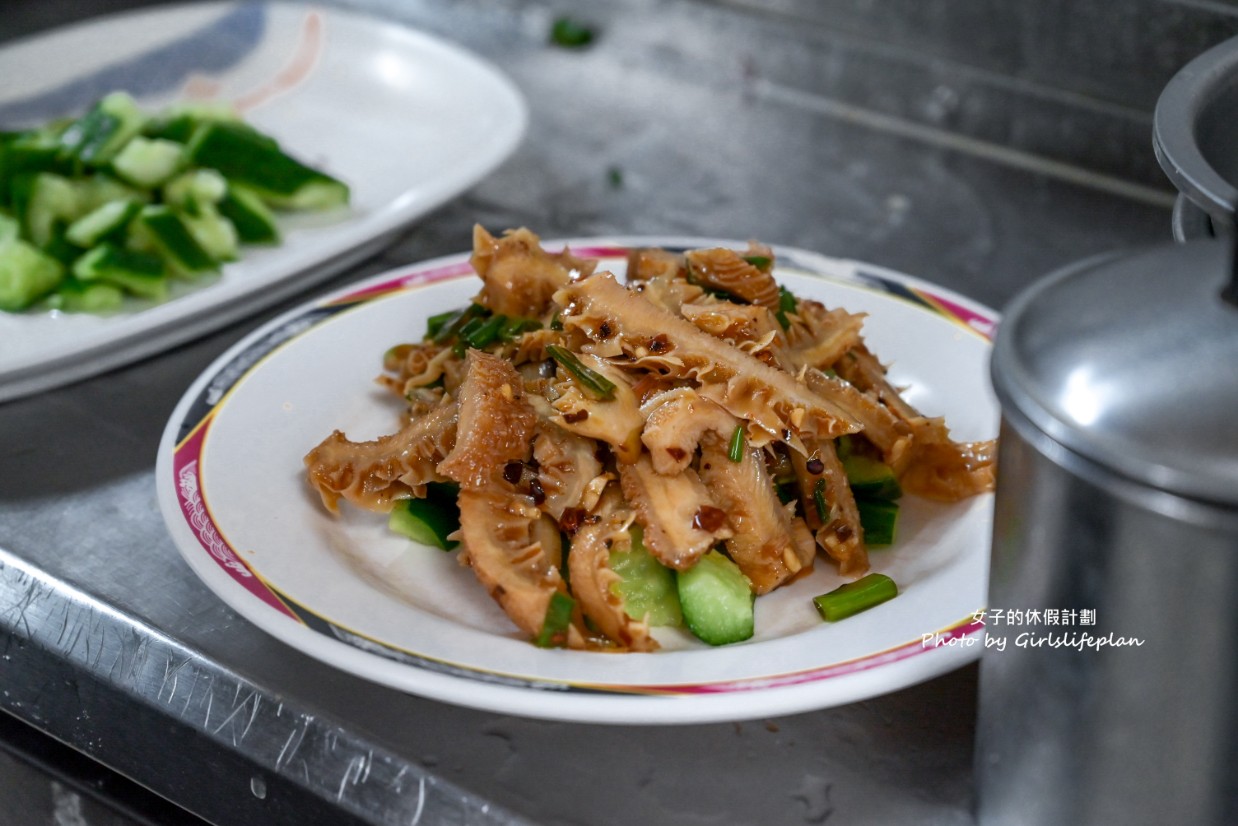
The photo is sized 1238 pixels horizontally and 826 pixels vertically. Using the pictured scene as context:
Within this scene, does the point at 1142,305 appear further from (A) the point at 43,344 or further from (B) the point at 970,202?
(B) the point at 970,202

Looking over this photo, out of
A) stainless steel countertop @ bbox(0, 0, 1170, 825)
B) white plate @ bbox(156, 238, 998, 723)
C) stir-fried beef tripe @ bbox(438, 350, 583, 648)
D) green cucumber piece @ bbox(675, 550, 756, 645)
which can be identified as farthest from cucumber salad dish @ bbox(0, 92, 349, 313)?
green cucumber piece @ bbox(675, 550, 756, 645)

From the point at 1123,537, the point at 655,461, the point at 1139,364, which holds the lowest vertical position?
the point at 655,461

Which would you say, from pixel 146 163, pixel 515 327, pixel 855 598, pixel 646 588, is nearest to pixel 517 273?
pixel 515 327

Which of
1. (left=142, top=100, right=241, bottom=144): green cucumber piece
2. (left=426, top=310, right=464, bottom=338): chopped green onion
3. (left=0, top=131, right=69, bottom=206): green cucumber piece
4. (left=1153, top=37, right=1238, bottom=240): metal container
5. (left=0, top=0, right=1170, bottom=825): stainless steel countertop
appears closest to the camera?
(left=1153, top=37, right=1238, bottom=240): metal container

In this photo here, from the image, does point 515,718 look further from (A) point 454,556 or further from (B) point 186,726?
(B) point 186,726

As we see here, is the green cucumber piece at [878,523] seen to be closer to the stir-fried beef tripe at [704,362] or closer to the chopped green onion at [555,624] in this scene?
the stir-fried beef tripe at [704,362]

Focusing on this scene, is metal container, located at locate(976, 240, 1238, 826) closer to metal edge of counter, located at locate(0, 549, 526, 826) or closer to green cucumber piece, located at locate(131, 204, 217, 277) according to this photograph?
metal edge of counter, located at locate(0, 549, 526, 826)

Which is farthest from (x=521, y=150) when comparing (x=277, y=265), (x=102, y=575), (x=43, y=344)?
(x=102, y=575)
